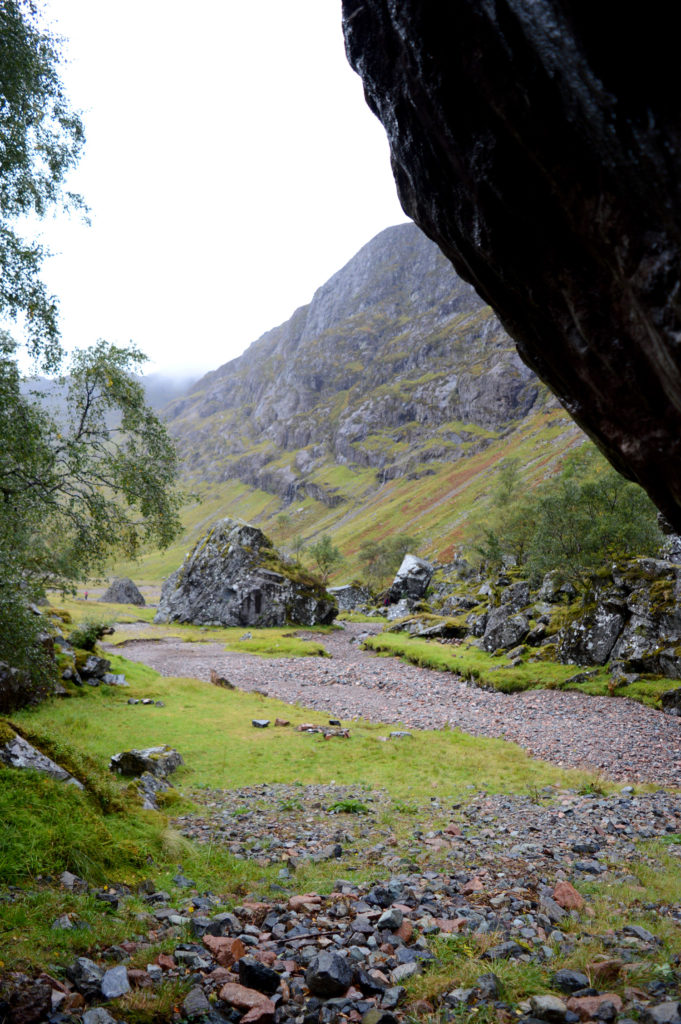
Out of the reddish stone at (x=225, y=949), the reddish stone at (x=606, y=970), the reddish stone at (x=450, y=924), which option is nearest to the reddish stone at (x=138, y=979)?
the reddish stone at (x=225, y=949)

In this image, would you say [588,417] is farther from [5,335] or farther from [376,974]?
[5,335]

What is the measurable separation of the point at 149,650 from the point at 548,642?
32547 millimetres

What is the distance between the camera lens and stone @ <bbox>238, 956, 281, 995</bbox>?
222 inches

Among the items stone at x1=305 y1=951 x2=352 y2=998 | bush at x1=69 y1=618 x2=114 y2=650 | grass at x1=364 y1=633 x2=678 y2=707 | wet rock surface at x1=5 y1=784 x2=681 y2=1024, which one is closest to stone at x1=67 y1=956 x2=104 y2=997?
wet rock surface at x1=5 y1=784 x2=681 y2=1024

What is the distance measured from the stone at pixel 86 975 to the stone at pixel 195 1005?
87 centimetres

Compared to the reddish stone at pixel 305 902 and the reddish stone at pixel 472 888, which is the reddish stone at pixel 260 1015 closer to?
the reddish stone at pixel 305 902

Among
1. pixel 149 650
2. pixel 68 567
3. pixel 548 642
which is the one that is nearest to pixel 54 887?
pixel 68 567

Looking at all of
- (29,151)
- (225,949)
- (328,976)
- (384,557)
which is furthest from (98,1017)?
(384,557)

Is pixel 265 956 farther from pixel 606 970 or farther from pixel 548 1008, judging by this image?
pixel 606 970

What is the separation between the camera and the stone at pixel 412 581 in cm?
7638

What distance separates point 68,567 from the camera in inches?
704

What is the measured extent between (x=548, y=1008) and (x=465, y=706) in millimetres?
22521

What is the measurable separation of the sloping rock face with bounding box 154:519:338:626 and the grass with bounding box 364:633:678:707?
17978mm

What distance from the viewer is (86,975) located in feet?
17.0
